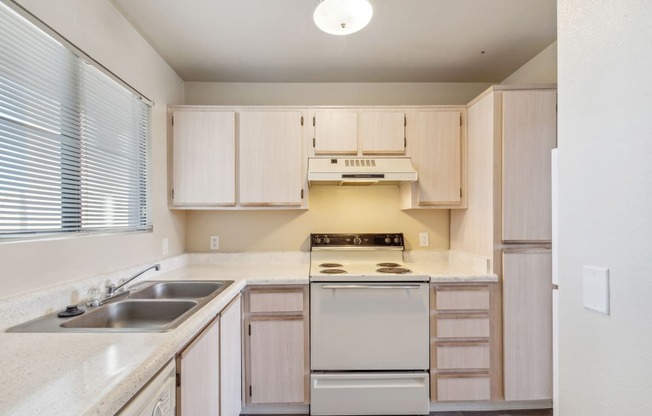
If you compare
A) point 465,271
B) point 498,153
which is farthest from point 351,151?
point 465,271

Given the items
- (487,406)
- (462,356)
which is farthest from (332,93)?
(487,406)

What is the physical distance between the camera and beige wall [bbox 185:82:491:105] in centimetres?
272

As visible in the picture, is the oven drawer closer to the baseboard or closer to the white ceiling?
the baseboard

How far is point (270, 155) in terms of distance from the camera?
7.93ft

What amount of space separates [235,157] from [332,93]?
1.05 meters

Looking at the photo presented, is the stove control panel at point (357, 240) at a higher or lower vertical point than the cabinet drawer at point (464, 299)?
higher

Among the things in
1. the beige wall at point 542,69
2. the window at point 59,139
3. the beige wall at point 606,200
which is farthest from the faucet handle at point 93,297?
the beige wall at point 542,69

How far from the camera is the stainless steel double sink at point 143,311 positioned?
1139 mm

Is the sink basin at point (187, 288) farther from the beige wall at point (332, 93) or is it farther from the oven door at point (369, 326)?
the beige wall at point (332, 93)

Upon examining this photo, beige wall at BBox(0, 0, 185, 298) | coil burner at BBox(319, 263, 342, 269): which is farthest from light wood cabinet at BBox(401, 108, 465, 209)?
beige wall at BBox(0, 0, 185, 298)

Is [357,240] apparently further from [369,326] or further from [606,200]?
[606,200]

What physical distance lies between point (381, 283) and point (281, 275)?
69 centimetres

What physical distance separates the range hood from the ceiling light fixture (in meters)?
1.01

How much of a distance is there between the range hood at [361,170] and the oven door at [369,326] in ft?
2.49
